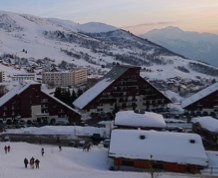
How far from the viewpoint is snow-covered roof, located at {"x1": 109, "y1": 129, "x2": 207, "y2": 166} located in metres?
39.2

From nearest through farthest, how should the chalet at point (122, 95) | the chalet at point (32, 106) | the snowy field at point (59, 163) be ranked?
the snowy field at point (59, 163), the chalet at point (32, 106), the chalet at point (122, 95)

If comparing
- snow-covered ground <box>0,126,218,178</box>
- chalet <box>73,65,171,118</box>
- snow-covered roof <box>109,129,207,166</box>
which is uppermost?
chalet <box>73,65,171,118</box>

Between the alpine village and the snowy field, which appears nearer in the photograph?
the snowy field

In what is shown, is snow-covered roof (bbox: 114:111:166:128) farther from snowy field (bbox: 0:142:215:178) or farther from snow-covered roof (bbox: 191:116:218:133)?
snowy field (bbox: 0:142:215:178)

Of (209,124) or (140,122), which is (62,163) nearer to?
(140,122)

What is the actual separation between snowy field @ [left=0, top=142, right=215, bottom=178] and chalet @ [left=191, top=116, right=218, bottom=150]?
42.0 feet

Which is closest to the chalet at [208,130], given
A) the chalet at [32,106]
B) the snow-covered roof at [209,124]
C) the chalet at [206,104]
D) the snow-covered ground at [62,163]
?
the snow-covered roof at [209,124]

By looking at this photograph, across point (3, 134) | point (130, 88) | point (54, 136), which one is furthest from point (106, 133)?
point (130, 88)

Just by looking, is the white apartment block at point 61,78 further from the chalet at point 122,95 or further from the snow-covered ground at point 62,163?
the snow-covered ground at point 62,163

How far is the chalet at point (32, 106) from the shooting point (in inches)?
2645

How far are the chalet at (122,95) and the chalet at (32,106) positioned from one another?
193 inches

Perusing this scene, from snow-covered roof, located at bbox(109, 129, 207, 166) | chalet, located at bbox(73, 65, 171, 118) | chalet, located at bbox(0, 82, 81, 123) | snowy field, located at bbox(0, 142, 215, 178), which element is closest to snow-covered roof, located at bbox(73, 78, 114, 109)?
chalet, located at bbox(73, 65, 171, 118)

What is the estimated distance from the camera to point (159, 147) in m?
40.3

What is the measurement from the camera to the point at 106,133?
55.8 m
